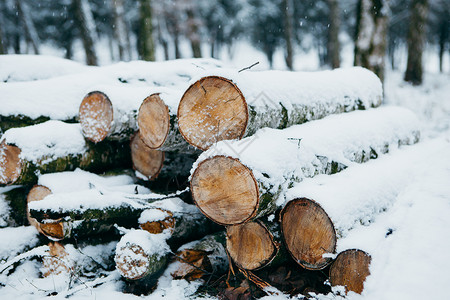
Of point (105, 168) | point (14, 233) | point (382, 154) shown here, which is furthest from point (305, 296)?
point (14, 233)

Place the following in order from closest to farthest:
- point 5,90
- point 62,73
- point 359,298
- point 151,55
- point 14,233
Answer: point 359,298 < point 14,233 < point 5,90 < point 62,73 < point 151,55

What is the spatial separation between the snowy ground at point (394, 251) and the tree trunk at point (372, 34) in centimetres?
318

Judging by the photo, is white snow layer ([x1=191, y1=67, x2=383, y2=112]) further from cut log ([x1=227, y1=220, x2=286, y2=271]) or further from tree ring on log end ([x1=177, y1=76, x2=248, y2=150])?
cut log ([x1=227, y1=220, x2=286, y2=271])

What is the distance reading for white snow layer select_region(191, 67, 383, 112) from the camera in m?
2.45

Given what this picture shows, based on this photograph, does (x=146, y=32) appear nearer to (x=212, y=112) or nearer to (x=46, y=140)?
(x=46, y=140)

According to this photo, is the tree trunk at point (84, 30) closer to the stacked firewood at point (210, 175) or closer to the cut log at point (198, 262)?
the stacked firewood at point (210, 175)

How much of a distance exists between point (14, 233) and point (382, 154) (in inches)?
156

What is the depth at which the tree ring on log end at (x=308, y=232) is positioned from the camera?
7.25ft

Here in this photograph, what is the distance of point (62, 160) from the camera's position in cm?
317

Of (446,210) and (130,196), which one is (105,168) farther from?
(446,210)

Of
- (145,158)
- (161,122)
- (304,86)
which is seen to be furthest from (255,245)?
(304,86)

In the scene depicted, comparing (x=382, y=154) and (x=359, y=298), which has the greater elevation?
(x=382, y=154)

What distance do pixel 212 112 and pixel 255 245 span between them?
3.54 feet

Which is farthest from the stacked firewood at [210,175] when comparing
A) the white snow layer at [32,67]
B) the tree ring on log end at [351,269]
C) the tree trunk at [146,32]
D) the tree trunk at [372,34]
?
the tree trunk at [146,32]
